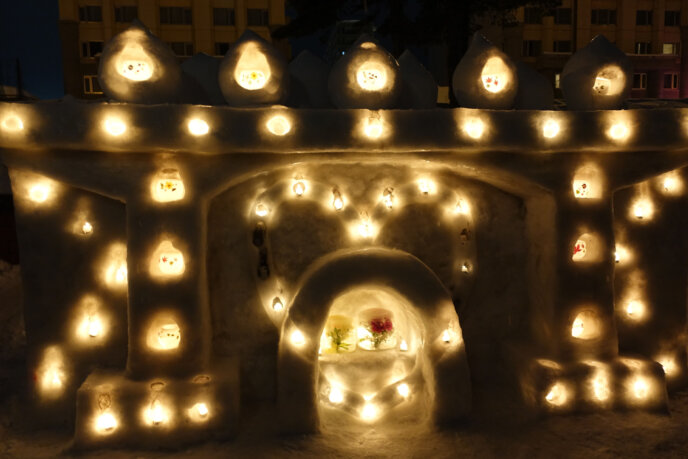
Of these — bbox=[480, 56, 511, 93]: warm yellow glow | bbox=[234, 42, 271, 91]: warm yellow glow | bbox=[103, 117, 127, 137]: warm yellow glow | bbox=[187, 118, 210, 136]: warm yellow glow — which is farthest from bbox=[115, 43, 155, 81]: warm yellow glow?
bbox=[480, 56, 511, 93]: warm yellow glow

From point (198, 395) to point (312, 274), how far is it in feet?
5.06

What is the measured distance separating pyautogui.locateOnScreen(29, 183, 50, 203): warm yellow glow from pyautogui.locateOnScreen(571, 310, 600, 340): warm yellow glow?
547cm

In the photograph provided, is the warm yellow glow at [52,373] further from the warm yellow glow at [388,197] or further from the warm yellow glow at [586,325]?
the warm yellow glow at [586,325]

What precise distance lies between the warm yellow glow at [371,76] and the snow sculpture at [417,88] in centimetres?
41

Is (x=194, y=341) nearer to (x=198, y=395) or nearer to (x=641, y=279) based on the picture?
(x=198, y=395)

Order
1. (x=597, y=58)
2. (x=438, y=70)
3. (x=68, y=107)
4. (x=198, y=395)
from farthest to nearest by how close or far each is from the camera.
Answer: (x=438, y=70) → (x=597, y=58) → (x=198, y=395) → (x=68, y=107)

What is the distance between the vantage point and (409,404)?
18.0 ft

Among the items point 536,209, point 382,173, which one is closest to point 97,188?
point 382,173

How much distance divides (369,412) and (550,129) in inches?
134

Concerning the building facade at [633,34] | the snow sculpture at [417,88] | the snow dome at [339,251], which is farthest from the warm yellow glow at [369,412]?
the building facade at [633,34]

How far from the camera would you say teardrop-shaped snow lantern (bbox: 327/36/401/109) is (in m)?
5.01

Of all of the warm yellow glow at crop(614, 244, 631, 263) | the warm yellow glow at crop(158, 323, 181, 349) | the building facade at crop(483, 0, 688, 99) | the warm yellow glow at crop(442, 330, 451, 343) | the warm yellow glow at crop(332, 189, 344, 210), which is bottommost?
the warm yellow glow at crop(442, 330, 451, 343)

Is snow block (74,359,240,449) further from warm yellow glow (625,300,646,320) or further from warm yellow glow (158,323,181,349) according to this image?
warm yellow glow (625,300,646,320)

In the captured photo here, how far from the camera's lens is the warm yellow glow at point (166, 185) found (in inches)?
191
